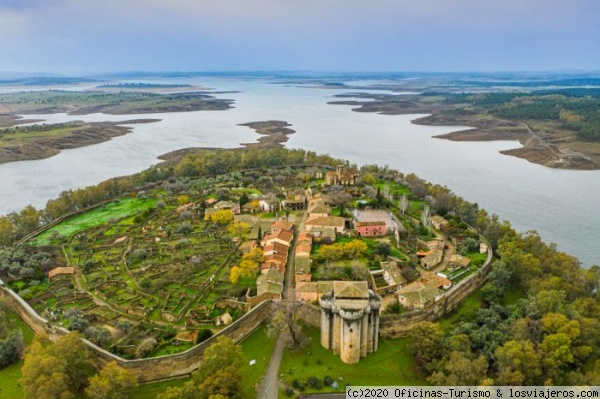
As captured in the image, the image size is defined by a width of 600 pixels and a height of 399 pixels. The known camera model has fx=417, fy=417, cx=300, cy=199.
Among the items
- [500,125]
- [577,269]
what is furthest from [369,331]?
[500,125]

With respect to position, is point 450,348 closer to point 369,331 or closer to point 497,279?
point 369,331

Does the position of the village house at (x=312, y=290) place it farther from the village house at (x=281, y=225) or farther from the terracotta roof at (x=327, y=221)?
the terracotta roof at (x=327, y=221)

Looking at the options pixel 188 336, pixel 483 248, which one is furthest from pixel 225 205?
pixel 483 248

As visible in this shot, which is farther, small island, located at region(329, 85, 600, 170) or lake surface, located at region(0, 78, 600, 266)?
small island, located at region(329, 85, 600, 170)

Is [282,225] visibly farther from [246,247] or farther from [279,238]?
[246,247]

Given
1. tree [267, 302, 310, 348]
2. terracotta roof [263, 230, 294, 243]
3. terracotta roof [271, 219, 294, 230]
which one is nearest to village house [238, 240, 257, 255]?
terracotta roof [263, 230, 294, 243]

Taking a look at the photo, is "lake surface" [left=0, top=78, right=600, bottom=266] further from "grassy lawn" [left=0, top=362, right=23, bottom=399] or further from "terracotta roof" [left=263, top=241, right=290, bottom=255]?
"grassy lawn" [left=0, top=362, right=23, bottom=399]

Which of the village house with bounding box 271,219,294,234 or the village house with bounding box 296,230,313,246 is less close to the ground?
the village house with bounding box 271,219,294,234

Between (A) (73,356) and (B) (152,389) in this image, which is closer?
(A) (73,356)
